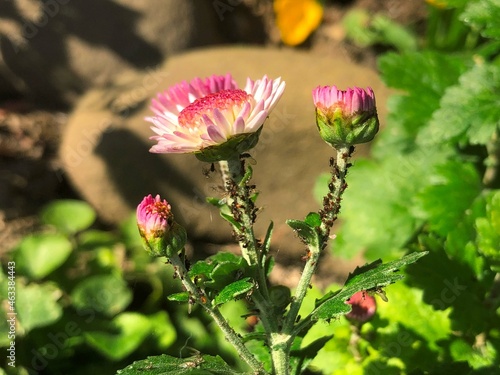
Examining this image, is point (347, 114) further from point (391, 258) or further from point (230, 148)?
point (391, 258)

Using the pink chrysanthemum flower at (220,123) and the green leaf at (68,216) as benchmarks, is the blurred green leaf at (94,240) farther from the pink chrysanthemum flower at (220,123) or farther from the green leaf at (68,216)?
the pink chrysanthemum flower at (220,123)

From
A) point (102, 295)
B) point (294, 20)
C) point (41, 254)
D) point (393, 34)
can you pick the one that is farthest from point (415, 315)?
point (294, 20)

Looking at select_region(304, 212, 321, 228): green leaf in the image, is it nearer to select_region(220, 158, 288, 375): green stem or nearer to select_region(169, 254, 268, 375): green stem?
select_region(220, 158, 288, 375): green stem

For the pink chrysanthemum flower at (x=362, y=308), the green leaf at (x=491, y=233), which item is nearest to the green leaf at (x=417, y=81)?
the green leaf at (x=491, y=233)

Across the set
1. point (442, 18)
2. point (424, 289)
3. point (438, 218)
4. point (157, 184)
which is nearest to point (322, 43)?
point (442, 18)

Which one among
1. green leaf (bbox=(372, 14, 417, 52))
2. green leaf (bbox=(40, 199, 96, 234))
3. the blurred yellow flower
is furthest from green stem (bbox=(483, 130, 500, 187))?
the blurred yellow flower

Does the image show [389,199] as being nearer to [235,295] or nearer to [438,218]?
[438,218]
